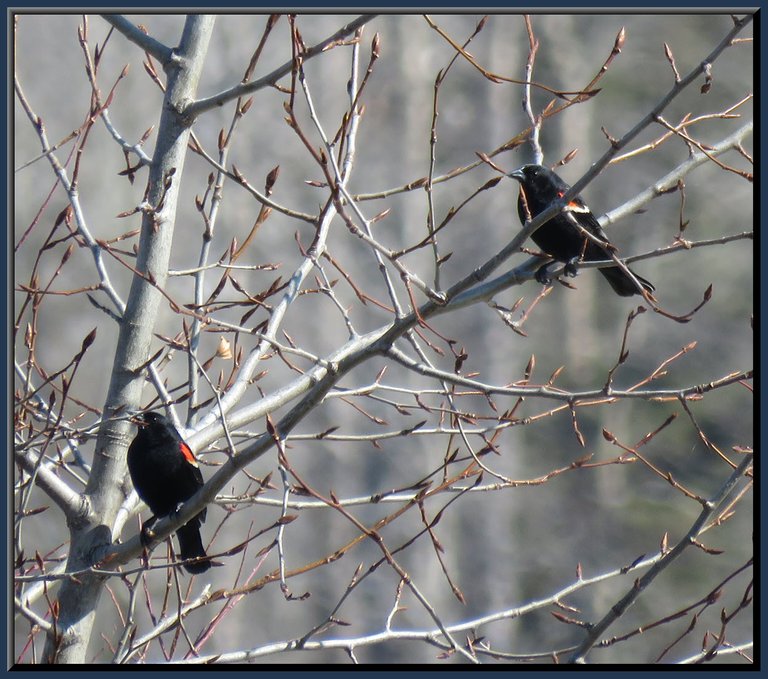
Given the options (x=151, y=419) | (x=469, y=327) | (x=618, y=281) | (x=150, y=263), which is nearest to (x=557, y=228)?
(x=618, y=281)

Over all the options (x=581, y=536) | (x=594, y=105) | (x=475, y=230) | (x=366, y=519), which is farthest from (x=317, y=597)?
(x=594, y=105)

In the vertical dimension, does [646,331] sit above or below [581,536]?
above

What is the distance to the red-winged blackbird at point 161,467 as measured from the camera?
11.3ft

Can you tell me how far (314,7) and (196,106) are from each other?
3.01ft

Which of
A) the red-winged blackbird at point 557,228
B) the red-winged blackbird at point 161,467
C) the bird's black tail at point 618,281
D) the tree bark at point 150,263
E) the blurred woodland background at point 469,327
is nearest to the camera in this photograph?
the tree bark at point 150,263

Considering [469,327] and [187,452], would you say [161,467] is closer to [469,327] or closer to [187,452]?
[187,452]

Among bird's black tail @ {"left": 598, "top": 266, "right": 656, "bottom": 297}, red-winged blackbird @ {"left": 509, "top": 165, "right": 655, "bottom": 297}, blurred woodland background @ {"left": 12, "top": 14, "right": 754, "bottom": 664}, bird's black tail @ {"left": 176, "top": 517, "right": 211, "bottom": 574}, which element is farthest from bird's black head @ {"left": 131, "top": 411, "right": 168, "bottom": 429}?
blurred woodland background @ {"left": 12, "top": 14, "right": 754, "bottom": 664}

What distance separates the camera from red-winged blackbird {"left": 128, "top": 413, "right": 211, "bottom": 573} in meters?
3.45

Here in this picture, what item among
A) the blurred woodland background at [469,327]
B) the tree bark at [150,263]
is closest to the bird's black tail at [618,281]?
the tree bark at [150,263]

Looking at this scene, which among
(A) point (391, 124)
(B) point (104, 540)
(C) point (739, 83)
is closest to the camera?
(B) point (104, 540)

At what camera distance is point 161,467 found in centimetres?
352

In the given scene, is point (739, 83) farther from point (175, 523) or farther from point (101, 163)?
point (175, 523)

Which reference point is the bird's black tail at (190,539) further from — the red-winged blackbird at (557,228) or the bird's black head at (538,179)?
the bird's black head at (538,179)

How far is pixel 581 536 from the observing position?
42.4 feet
